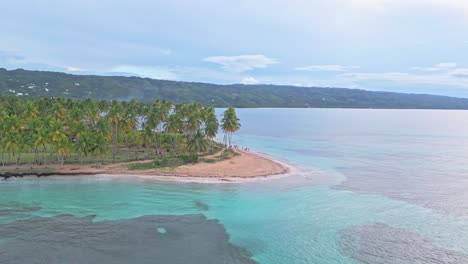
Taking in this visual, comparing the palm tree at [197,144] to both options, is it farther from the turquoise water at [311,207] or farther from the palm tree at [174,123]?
the turquoise water at [311,207]

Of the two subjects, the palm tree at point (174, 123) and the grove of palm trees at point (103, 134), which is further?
the palm tree at point (174, 123)

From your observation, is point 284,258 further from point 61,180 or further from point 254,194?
point 61,180

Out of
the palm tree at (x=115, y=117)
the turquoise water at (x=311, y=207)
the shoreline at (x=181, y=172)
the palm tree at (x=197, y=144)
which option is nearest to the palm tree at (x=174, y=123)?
the palm tree at (x=197, y=144)

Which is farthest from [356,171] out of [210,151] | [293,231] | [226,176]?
[293,231]

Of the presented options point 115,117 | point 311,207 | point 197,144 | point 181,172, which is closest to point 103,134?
point 115,117

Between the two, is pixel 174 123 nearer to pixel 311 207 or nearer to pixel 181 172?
pixel 181 172
